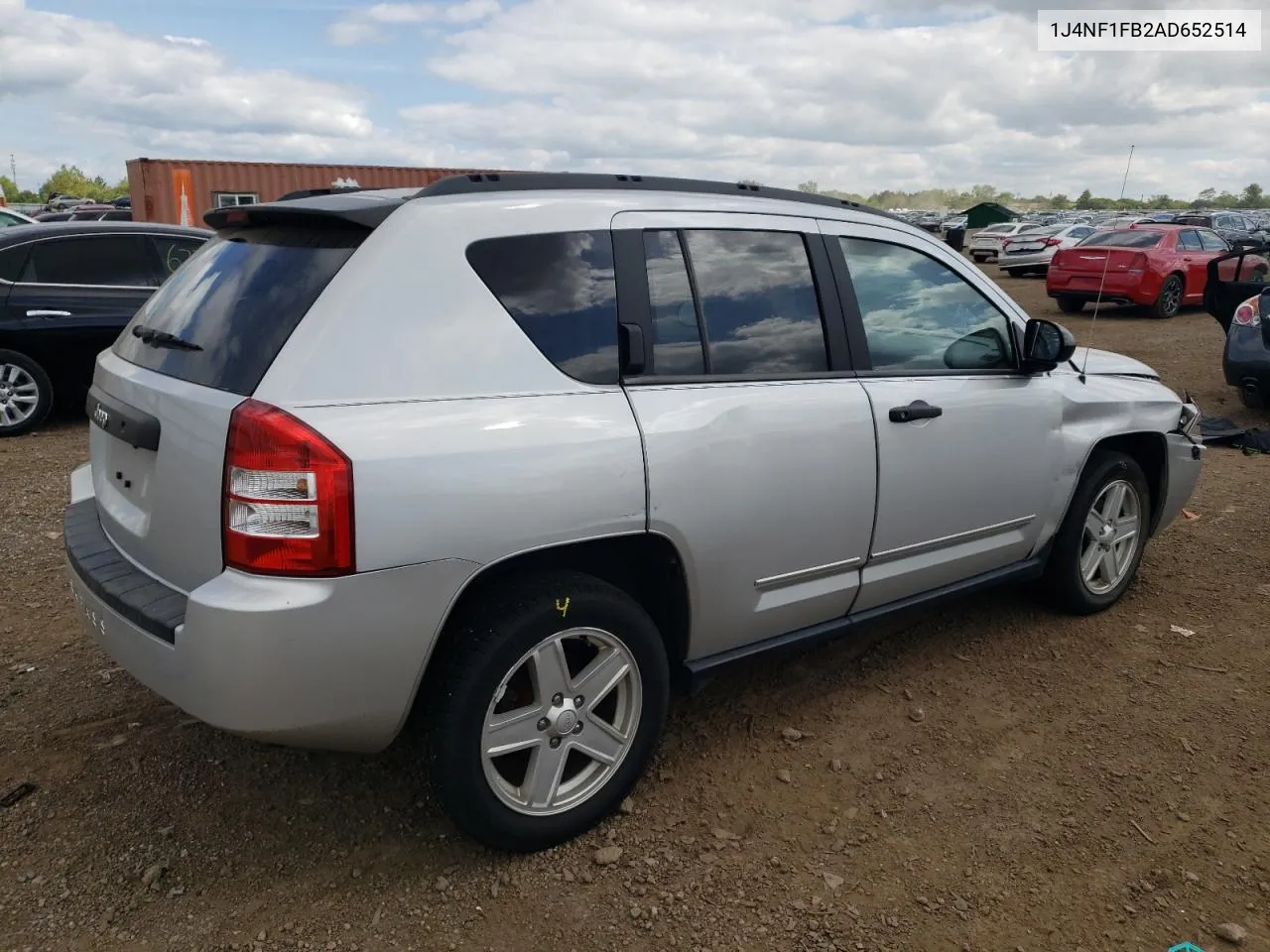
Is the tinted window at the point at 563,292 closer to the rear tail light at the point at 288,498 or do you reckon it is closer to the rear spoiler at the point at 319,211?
the rear spoiler at the point at 319,211

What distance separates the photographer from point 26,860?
2658 mm

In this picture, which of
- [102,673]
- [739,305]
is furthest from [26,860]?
[739,305]

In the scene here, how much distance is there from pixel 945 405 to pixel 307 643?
2.27 m

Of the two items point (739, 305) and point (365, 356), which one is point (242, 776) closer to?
point (365, 356)

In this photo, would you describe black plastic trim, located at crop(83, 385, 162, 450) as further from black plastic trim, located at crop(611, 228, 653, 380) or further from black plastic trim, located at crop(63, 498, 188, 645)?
black plastic trim, located at crop(611, 228, 653, 380)

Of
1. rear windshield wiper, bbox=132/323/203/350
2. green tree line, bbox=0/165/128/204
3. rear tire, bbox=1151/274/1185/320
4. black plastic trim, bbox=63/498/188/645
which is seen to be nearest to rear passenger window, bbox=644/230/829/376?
rear windshield wiper, bbox=132/323/203/350

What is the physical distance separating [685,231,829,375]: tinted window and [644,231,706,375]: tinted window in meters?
0.05

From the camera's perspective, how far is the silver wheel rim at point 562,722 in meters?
2.56

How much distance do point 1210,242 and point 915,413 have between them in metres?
16.9

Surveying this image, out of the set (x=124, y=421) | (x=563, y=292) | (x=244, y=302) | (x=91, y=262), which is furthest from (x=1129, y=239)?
(x=124, y=421)

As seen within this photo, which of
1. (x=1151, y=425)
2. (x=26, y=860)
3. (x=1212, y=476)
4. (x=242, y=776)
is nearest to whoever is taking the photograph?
(x=26, y=860)

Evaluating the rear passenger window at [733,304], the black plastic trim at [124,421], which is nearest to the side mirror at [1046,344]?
the rear passenger window at [733,304]

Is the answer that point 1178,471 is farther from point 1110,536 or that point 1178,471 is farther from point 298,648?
point 298,648

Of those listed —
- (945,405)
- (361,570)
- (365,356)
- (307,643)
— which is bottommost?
(307,643)
